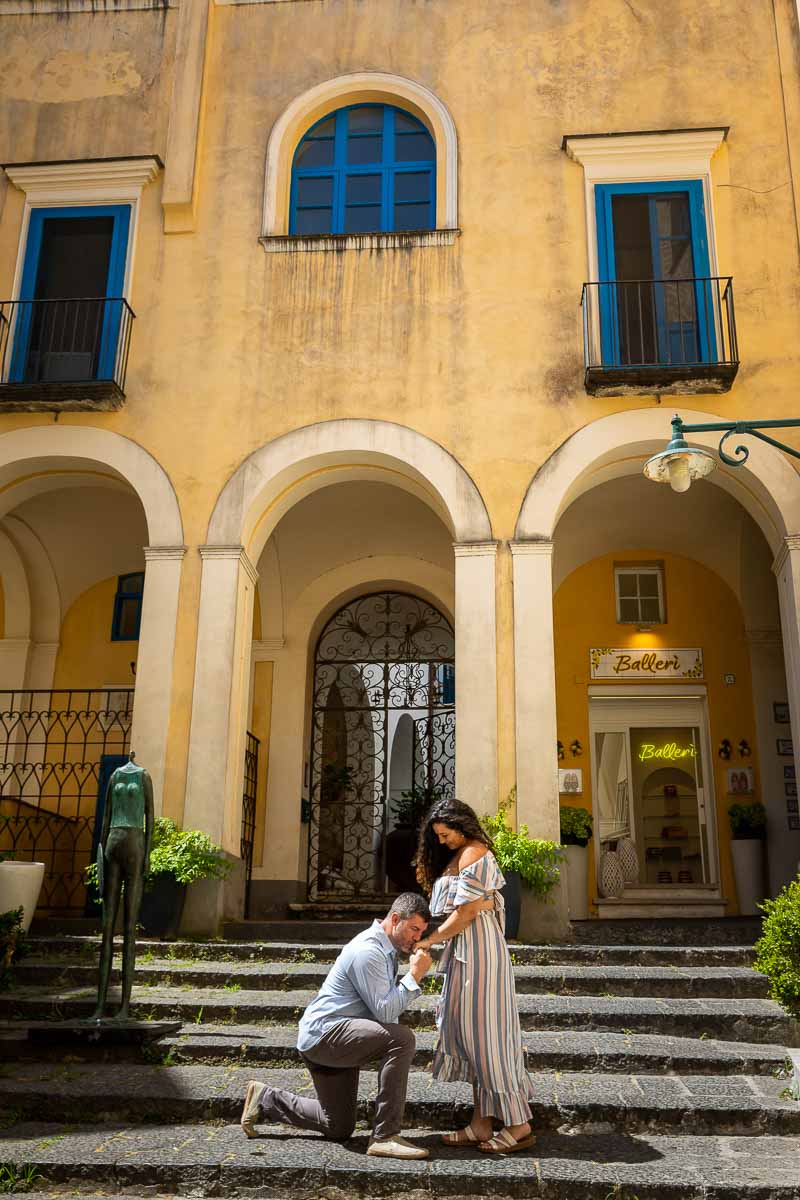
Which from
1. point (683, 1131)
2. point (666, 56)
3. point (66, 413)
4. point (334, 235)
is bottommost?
point (683, 1131)

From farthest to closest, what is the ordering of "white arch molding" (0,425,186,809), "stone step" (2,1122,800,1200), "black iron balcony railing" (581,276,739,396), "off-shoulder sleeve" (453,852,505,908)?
"black iron balcony railing" (581,276,739,396), "white arch molding" (0,425,186,809), "off-shoulder sleeve" (453,852,505,908), "stone step" (2,1122,800,1200)

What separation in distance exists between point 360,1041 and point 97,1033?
220cm

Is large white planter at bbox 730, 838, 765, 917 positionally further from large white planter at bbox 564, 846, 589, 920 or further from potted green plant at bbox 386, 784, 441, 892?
potted green plant at bbox 386, 784, 441, 892

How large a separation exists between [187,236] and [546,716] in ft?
21.6

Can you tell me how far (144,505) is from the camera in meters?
11.2

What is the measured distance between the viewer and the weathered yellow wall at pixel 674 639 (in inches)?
544

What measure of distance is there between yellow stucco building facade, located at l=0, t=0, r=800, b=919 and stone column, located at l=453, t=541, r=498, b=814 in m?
0.03

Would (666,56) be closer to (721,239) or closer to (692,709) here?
(721,239)

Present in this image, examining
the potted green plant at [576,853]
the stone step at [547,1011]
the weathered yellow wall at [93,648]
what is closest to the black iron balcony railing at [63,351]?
the weathered yellow wall at [93,648]

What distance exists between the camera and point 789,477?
1061cm

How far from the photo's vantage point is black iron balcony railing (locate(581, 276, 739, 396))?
10797 millimetres

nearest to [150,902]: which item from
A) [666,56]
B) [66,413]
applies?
[66,413]

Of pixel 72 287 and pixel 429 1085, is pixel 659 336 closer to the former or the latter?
pixel 72 287

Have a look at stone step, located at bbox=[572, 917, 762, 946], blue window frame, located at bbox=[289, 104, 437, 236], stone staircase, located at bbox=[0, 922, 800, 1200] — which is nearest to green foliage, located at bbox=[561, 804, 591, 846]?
stone step, located at bbox=[572, 917, 762, 946]
